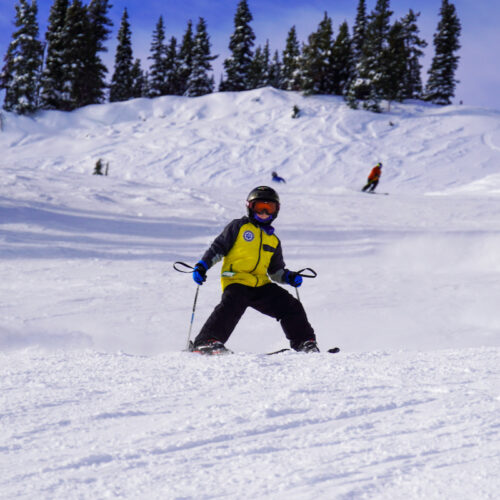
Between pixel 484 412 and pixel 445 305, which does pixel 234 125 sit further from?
pixel 484 412

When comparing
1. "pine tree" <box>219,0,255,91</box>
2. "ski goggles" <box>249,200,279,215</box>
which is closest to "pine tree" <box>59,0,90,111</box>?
"pine tree" <box>219,0,255,91</box>

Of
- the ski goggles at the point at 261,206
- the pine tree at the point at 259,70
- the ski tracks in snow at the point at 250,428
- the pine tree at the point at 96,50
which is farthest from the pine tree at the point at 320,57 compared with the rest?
the ski tracks in snow at the point at 250,428

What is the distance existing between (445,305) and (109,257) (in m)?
5.93

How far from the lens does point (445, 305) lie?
22.0 ft

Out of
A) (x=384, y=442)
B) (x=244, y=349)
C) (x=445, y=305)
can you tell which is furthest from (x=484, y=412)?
(x=445, y=305)

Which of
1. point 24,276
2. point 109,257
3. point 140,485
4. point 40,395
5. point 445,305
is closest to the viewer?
point 140,485

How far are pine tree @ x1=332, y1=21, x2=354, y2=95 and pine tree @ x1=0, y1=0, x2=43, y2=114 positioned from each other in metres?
24.8

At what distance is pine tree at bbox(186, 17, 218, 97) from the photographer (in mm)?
45250

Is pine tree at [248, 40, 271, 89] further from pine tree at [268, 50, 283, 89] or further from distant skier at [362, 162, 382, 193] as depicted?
distant skier at [362, 162, 382, 193]

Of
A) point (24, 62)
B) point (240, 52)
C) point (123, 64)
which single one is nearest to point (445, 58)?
point (240, 52)

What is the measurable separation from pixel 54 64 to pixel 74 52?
1957 mm

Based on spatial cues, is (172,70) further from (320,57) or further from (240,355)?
(240,355)

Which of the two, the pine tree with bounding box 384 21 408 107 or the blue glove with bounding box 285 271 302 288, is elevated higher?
the pine tree with bounding box 384 21 408 107

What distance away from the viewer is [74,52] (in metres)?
39.4
